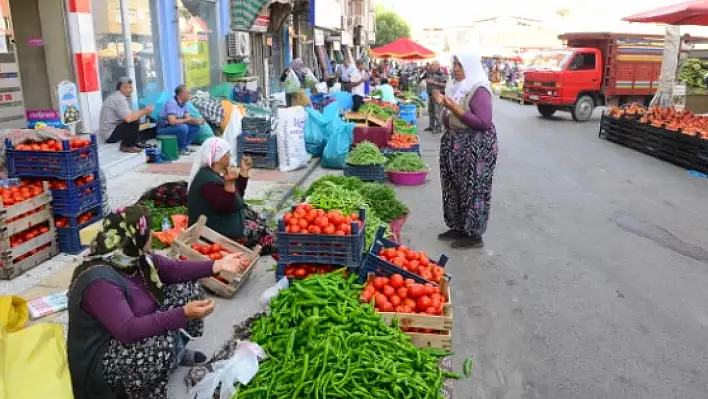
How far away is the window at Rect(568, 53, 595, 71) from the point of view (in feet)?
66.5

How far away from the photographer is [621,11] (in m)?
28.2

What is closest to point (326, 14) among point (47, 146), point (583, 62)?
point (583, 62)

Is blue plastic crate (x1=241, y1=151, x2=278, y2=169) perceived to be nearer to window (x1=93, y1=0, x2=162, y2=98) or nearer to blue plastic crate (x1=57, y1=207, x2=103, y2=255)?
window (x1=93, y1=0, x2=162, y2=98)

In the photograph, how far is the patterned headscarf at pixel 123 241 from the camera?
9.70 ft

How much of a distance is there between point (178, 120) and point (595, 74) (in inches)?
607

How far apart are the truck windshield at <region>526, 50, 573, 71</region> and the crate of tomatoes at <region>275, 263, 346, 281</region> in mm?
17810

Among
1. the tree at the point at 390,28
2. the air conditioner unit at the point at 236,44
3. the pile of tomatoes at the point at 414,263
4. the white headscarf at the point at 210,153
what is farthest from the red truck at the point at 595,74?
the tree at the point at 390,28

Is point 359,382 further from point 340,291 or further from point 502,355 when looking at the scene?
point 502,355

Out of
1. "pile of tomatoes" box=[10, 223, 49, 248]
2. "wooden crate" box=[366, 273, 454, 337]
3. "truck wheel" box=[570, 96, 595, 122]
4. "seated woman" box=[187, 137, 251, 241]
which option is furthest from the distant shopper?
"truck wheel" box=[570, 96, 595, 122]

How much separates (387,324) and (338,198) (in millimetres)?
1978

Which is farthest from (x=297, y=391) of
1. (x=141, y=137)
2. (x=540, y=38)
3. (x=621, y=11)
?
(x=540, y=38)

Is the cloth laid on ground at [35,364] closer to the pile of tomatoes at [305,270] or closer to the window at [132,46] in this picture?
the pile of tomatoes at [305,270]

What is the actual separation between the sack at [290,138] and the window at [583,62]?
1353 cm

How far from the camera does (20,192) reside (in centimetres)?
545
